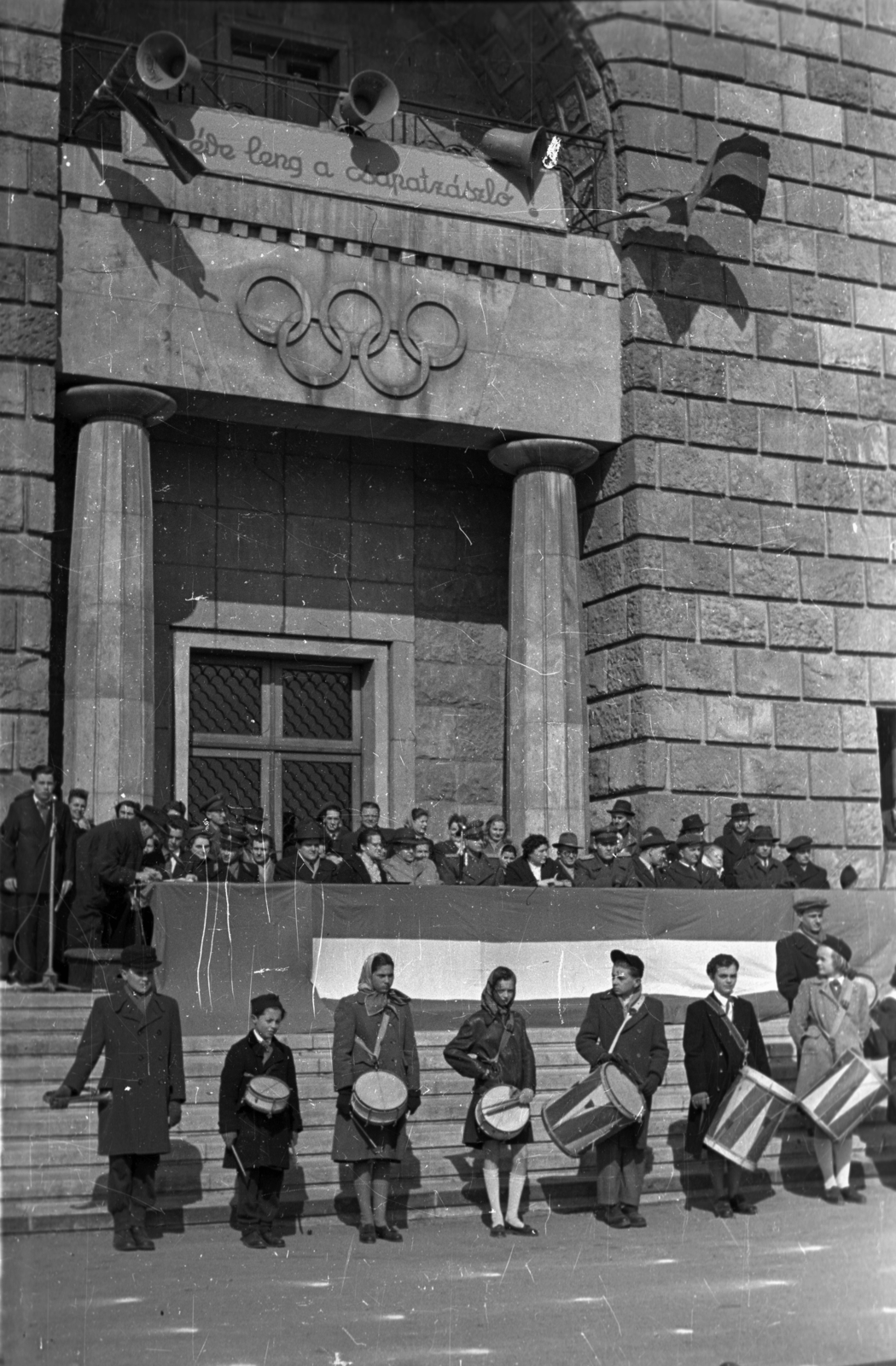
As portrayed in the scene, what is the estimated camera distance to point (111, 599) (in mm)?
18000

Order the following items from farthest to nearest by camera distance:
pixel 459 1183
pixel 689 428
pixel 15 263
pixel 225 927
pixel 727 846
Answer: pixel 689 428 < pixel 727 846 < pixel 15 263 < pixel 225 927 < pixel 459 1183

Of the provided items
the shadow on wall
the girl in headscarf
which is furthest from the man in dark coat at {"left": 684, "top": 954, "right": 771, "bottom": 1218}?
the shadow on wall

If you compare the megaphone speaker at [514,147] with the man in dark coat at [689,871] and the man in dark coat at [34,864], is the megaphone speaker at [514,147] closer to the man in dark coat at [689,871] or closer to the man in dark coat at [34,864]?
the man in dark coat at [689,871]

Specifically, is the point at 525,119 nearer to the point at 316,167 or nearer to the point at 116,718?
the point at 316,167

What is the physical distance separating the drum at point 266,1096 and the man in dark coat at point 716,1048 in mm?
3044

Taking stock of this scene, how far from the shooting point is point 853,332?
21.5m

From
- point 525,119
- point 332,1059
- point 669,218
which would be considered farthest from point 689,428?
point 332,1059

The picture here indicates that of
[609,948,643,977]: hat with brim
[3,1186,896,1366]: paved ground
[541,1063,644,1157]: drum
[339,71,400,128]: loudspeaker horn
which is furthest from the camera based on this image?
[339,71,400,128]: loudspeaker horn

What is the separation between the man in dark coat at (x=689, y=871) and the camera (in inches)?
665

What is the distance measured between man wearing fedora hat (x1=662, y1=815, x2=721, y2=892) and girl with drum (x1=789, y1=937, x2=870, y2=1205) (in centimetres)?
393

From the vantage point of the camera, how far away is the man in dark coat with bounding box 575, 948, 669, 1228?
1214cm

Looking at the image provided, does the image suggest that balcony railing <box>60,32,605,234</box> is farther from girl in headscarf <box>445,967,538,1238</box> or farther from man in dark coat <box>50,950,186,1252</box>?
man in dark coat <box>50,950,186,1252</box>

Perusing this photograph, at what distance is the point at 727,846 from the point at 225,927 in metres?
6.33

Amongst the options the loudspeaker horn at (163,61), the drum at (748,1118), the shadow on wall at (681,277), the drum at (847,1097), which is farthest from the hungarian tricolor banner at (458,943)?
the shadow on wall at (681,277)
